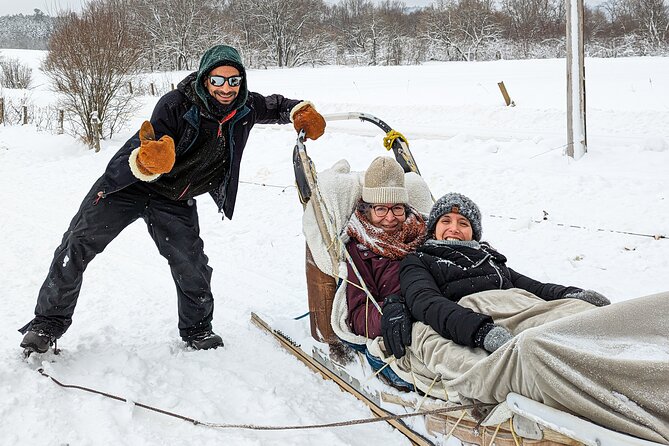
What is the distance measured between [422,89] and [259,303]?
15.5 meters

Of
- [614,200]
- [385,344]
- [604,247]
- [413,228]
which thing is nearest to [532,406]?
[385,344]

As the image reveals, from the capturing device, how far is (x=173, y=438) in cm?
260

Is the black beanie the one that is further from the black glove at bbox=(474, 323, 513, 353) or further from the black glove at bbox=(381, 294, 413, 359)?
the black glove at bbox=(474, 323, 513, 353)

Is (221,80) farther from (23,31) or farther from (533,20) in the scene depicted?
(23,31)

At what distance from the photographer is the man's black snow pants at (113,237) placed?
3.27m

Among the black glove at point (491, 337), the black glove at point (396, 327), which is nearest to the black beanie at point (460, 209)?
the black glove at point (396, 327)

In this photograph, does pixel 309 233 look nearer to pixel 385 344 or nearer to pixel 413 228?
pixel 413 228

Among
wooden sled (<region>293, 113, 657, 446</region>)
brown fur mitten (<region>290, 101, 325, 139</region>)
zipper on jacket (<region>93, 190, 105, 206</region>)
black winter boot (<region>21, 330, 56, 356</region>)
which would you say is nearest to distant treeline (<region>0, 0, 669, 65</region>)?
brown fur mitten (<region>290, 101, 325, 139</region>)

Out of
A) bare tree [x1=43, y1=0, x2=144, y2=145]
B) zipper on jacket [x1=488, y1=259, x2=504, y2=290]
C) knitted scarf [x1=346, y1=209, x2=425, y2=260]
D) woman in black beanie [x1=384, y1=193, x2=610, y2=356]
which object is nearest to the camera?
woman in black beanie [x1=384, y1=193, x2=610, y2=356]

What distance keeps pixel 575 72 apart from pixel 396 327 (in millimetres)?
5487

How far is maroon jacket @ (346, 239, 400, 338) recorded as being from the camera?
3.03 metres

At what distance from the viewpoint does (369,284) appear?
328 centimetres

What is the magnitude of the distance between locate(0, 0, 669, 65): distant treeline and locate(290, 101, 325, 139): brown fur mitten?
27318 millimetres

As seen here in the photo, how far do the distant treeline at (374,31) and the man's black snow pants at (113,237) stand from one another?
92.1 feet
